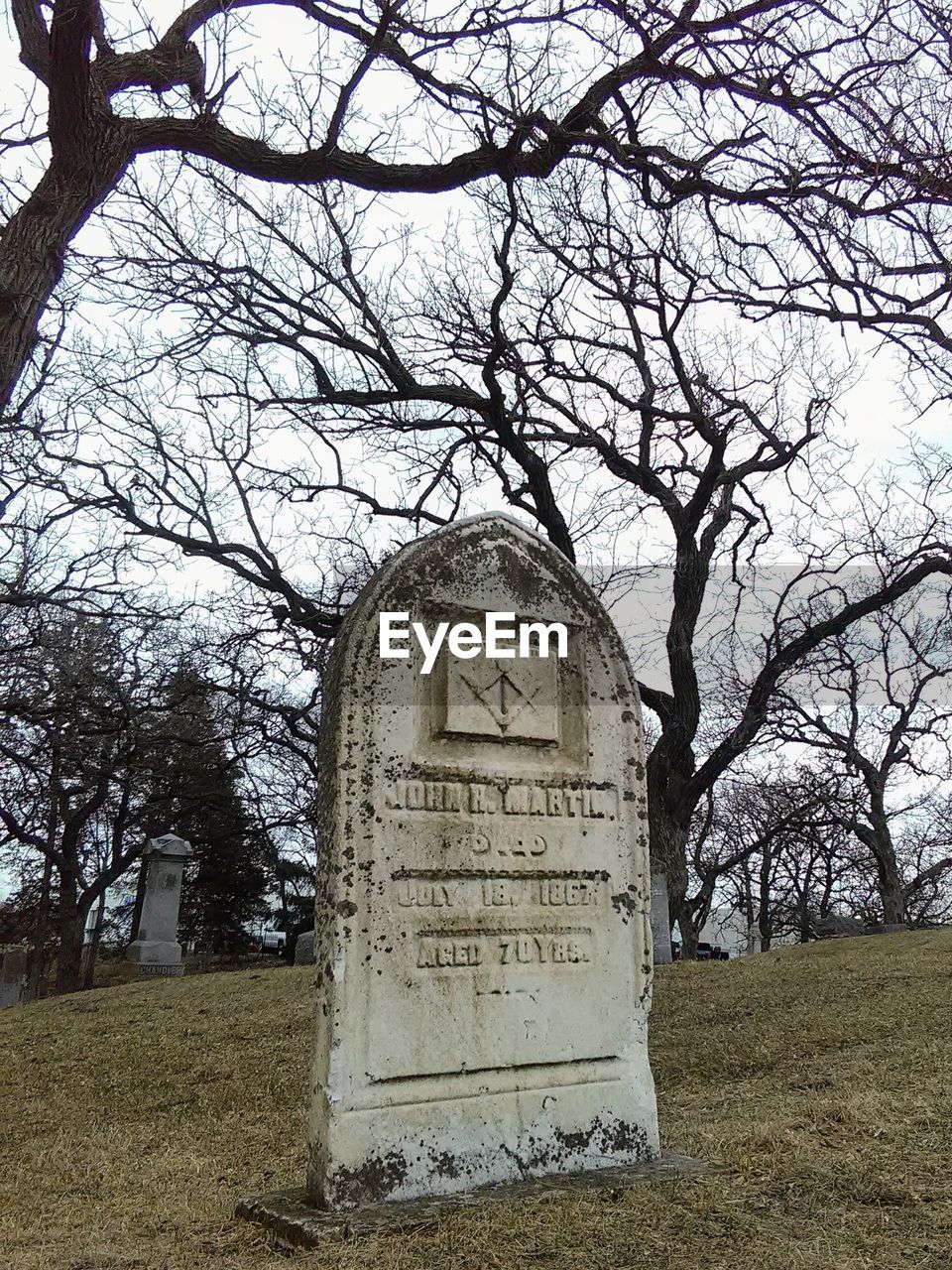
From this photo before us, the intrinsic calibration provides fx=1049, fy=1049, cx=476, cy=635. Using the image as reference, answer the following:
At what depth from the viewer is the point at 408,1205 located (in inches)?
157

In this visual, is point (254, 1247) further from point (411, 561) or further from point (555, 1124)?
point (411, 561)

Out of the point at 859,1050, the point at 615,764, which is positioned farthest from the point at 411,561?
the point at 859,1050

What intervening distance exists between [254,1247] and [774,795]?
2223 centimetres

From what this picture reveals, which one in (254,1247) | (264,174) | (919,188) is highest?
(264,174)

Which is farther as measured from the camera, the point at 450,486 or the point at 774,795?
the point at 774,795

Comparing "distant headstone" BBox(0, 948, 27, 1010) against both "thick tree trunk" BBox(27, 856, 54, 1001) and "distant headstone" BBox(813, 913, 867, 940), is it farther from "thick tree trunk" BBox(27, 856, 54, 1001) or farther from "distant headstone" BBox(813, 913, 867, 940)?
"distant headstone" BBox(813, 913, 867, 940)

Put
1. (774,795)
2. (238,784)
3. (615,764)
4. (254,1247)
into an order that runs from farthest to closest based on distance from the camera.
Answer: (238,784) → (774,795) → (615,764) → (254,1247)

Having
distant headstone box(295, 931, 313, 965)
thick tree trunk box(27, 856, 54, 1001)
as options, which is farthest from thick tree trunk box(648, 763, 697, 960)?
thick tree trunk box(27, 856, 54, 1001)

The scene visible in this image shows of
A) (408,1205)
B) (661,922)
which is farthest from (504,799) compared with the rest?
(661,922)

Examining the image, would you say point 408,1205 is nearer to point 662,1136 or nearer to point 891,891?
point 662,1136

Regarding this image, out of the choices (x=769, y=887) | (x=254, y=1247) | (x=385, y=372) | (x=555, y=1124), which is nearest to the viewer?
(x=254, y=1247)

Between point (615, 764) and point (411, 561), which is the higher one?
point (411, 561)

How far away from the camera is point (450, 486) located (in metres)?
13.0

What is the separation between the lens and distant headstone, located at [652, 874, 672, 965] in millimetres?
13461
